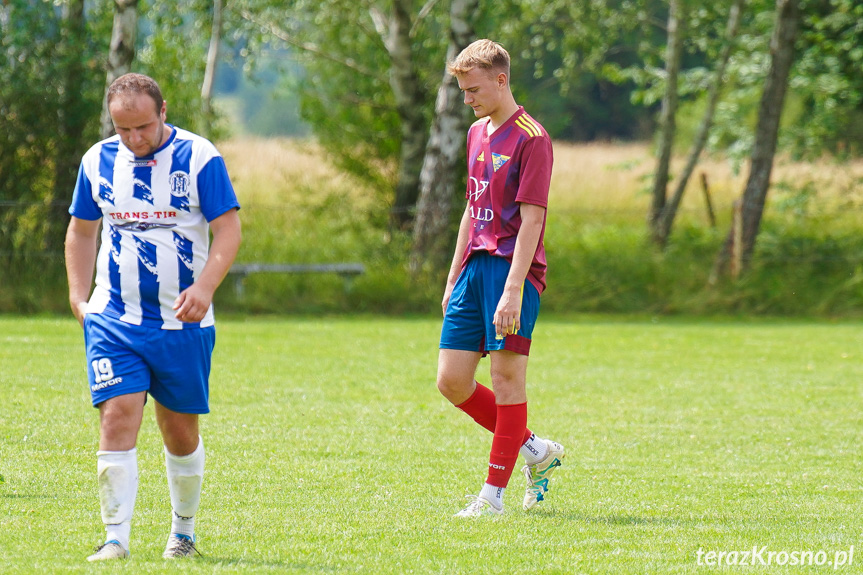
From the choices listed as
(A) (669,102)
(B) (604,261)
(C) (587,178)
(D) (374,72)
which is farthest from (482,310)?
(C) (587,178)

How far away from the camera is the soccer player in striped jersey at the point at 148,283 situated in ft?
13.0

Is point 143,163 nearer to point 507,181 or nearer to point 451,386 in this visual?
point 507,181

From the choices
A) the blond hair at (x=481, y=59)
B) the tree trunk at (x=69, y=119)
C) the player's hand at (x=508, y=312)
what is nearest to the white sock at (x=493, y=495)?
the player's hand at (x=508, y=312)

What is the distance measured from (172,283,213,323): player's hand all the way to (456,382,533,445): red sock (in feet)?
5.90

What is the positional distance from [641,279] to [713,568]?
12273mm

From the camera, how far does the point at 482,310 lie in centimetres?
504

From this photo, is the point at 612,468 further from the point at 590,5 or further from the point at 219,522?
the point at 590,5

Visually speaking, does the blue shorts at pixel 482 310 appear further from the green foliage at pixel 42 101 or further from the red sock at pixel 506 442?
the green foliage at pixel 42 101

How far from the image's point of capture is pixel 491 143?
16.3 feet

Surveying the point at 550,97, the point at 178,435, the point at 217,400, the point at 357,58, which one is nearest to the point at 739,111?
the point at 357,58

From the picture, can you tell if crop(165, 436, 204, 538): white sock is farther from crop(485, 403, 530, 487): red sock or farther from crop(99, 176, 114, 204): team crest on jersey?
crop(485, 403, 530, 487): red sock

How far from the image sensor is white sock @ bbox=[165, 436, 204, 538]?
163 inches

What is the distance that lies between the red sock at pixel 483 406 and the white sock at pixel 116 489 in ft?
6.06

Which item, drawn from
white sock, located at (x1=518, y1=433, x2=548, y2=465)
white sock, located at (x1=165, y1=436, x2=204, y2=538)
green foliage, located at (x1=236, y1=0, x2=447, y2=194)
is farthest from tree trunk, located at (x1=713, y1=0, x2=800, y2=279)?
white sock, located at (x1=165, y1=436, x2=204, y2=538)
